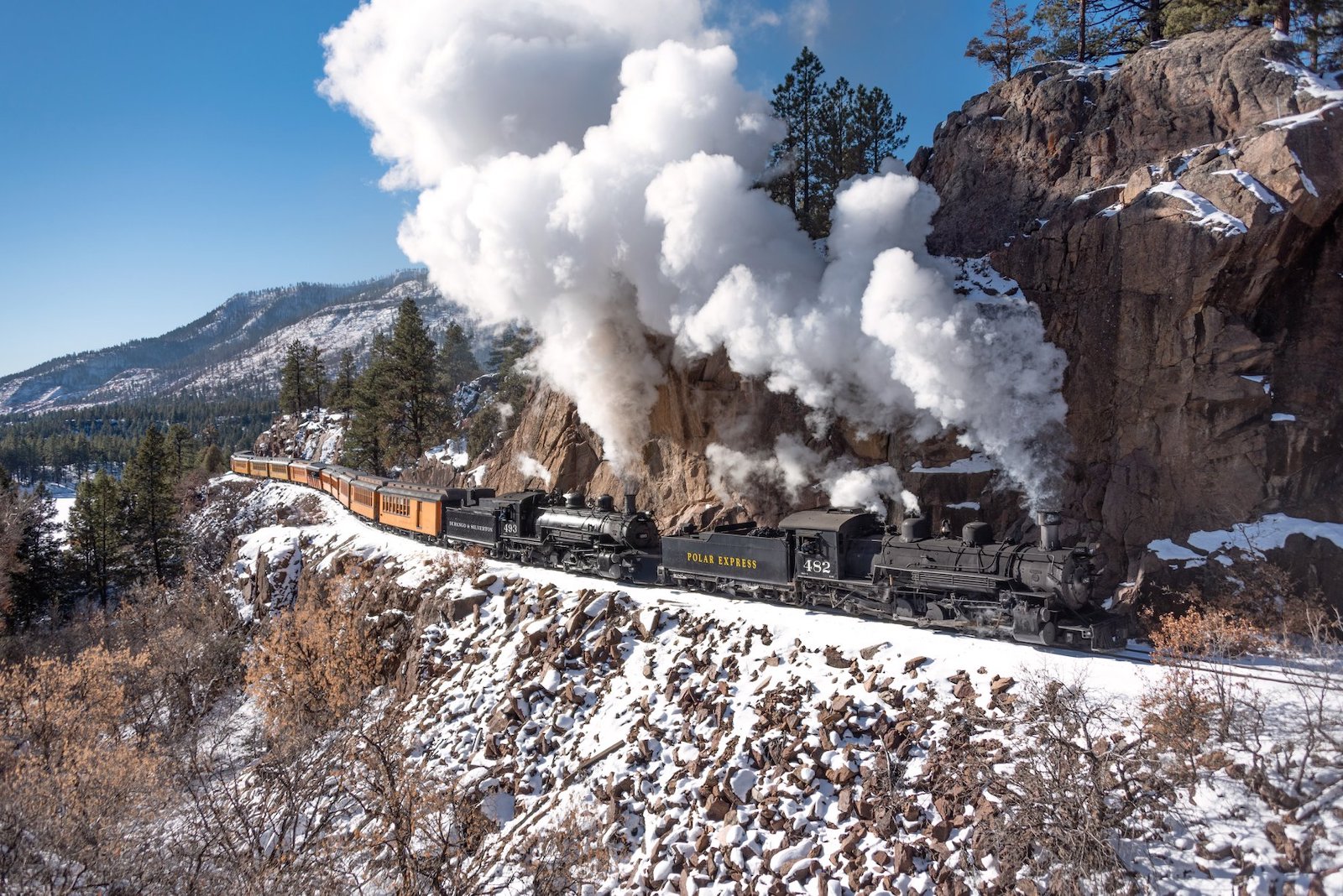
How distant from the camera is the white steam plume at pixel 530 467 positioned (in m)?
28.8

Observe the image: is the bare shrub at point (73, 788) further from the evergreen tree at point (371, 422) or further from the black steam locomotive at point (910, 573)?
the evergreen tree at point (371, 422)

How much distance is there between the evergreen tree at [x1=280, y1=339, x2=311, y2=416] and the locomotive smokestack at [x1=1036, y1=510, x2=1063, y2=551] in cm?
6522

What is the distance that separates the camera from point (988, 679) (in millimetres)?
11203

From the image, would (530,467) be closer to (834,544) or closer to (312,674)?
(312,674)

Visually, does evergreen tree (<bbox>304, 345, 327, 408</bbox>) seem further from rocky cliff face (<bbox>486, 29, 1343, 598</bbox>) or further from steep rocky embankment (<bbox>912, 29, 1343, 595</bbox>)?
steep rocky embankment (<bbox>912, 29, 1343, 595</bbox>)

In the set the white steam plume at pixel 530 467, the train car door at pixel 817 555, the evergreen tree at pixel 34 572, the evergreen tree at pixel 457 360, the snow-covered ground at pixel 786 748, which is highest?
the evergreen tree at pixel 457 360

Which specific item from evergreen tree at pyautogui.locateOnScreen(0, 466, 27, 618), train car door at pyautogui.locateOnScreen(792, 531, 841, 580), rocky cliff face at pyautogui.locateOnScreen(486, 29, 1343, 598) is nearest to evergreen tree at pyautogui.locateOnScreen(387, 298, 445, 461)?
evergreen tree at pyautogui.locateOnScreen(0, 466, 27, 618)

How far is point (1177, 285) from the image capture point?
16406 millimetres

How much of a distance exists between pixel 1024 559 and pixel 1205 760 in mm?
4019

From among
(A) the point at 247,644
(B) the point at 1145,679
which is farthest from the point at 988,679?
(A) the point at 247,644

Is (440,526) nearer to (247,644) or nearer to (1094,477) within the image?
(247,644)

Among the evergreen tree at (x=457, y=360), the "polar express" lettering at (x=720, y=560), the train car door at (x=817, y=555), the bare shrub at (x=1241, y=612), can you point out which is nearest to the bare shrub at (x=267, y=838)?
the "polar express" lettering at (x=720, y=560)

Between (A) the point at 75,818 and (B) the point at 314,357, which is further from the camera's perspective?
(B) the point at 314,357

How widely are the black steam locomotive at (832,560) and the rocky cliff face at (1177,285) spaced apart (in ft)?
13.2
